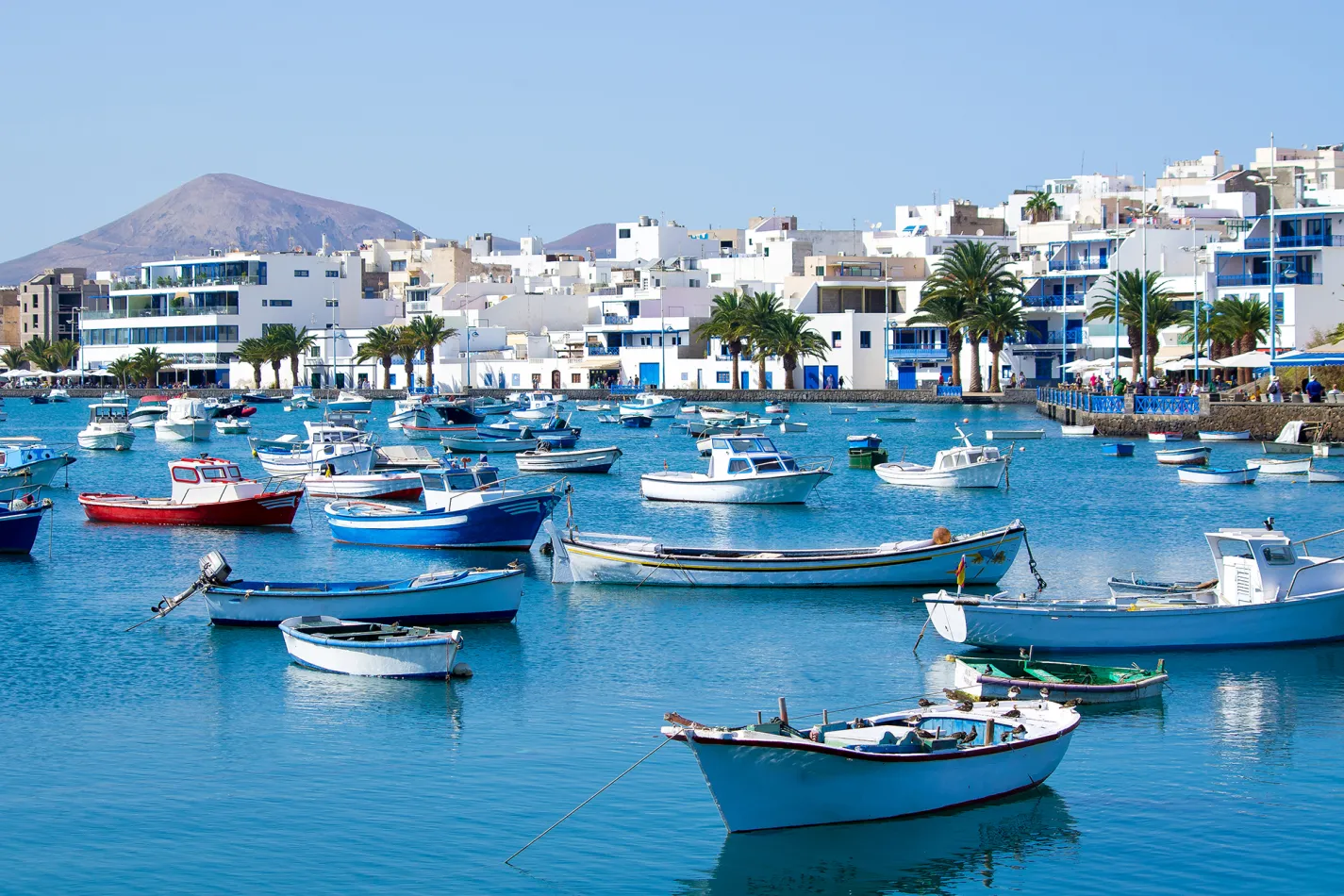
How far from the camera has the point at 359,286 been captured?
17512cm

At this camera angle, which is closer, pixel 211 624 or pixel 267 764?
pixel 267 764

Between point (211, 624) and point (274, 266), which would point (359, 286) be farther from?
point (211, 624)

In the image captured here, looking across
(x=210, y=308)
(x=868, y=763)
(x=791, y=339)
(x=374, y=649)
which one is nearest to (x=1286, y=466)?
(x=374, y=649)

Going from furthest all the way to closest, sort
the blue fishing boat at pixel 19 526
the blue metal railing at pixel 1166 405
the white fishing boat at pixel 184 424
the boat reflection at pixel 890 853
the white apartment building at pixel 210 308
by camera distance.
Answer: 1. the white apartment building at pixel 210 308
2. the white fishing boat at pixel 184 424
3. the blue metal railing at pixel 1166 405
4. the blue fishing boat at pixel 19 526
5. the boat reflection at pixel 890 853

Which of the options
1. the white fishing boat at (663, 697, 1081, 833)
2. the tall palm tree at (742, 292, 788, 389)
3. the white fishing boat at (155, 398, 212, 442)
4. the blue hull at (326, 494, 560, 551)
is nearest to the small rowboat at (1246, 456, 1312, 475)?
the blue hull at (326, 494, 560, 551)

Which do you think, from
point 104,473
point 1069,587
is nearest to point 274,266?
point 104,473

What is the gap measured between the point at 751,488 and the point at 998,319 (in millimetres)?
67543

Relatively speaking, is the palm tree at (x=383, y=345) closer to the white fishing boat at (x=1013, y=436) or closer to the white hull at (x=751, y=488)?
the white fishing boat at (x=1013, y=436)

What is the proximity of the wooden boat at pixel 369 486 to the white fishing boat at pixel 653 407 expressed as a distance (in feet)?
184

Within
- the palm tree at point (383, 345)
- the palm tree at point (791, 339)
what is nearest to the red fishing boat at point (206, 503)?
the palm tree at point (791, 339)

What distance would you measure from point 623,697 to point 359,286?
506 ft

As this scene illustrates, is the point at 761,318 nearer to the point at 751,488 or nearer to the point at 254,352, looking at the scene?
the point at 254,352

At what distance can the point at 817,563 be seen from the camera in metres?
34.8

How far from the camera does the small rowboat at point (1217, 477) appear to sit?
6131cm
